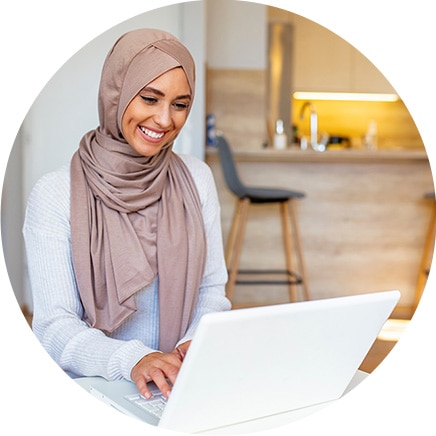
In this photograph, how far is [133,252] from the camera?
148cm

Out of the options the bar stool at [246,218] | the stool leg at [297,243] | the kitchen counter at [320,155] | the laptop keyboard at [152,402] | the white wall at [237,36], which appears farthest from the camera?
the white wall at [237,36]

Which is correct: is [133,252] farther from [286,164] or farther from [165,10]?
[286,164]

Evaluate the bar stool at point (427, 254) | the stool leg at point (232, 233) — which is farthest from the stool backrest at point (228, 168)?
the bar stool at point (427, 254)

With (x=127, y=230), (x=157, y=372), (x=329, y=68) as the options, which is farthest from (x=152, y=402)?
(x=329, y=68)

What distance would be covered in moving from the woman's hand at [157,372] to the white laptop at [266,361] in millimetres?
25

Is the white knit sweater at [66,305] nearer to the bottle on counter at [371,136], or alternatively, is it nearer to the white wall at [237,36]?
the white wall at [237,36]

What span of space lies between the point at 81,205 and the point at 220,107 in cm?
302

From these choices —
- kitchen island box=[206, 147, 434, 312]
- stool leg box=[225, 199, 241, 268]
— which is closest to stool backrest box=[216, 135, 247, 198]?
stool leg box=[225, 199, 241, 268]

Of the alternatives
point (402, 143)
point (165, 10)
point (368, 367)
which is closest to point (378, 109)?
point (402, 143)

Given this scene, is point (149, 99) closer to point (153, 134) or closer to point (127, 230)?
point (153, 134)

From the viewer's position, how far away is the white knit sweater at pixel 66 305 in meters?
1.23

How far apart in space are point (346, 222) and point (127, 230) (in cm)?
273

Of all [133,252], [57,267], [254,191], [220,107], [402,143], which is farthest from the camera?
[402,143]

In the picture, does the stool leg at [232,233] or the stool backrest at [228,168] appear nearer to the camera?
the stool backrest at [228,168]
